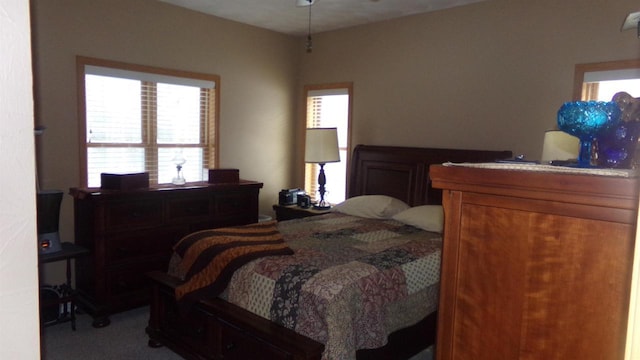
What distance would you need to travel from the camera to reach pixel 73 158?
3727 mm

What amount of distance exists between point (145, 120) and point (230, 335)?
2483 millimetres

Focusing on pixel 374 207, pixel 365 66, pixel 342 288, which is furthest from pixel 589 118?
pixel 365 66

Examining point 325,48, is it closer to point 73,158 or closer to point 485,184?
point 73,158

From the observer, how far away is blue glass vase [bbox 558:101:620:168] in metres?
1.01

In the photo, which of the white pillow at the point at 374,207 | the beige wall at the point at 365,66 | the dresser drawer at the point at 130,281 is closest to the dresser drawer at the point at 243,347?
the dresser drawer at the point at 130,281

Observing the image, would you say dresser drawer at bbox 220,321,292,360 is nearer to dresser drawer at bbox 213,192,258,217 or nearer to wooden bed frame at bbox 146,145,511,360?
wooden bed frame at bbox 146,145,511,360

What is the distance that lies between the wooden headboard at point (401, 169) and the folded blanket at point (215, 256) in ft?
5.90

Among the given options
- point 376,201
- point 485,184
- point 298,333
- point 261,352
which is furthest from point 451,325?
point 376,201

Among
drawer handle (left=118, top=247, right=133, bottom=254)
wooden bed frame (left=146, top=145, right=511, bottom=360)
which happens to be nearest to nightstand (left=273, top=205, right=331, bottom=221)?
wooden bed frame (left=146, top=145, right=511, bottom=360)

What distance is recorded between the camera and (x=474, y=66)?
160 inches

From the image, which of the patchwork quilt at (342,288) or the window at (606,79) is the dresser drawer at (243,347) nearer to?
the patchwork quilt at (342,288)

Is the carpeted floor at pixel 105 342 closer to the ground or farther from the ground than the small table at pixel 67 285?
closer to the ground

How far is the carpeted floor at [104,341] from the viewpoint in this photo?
2.98 metres

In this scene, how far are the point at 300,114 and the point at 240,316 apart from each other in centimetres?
343
